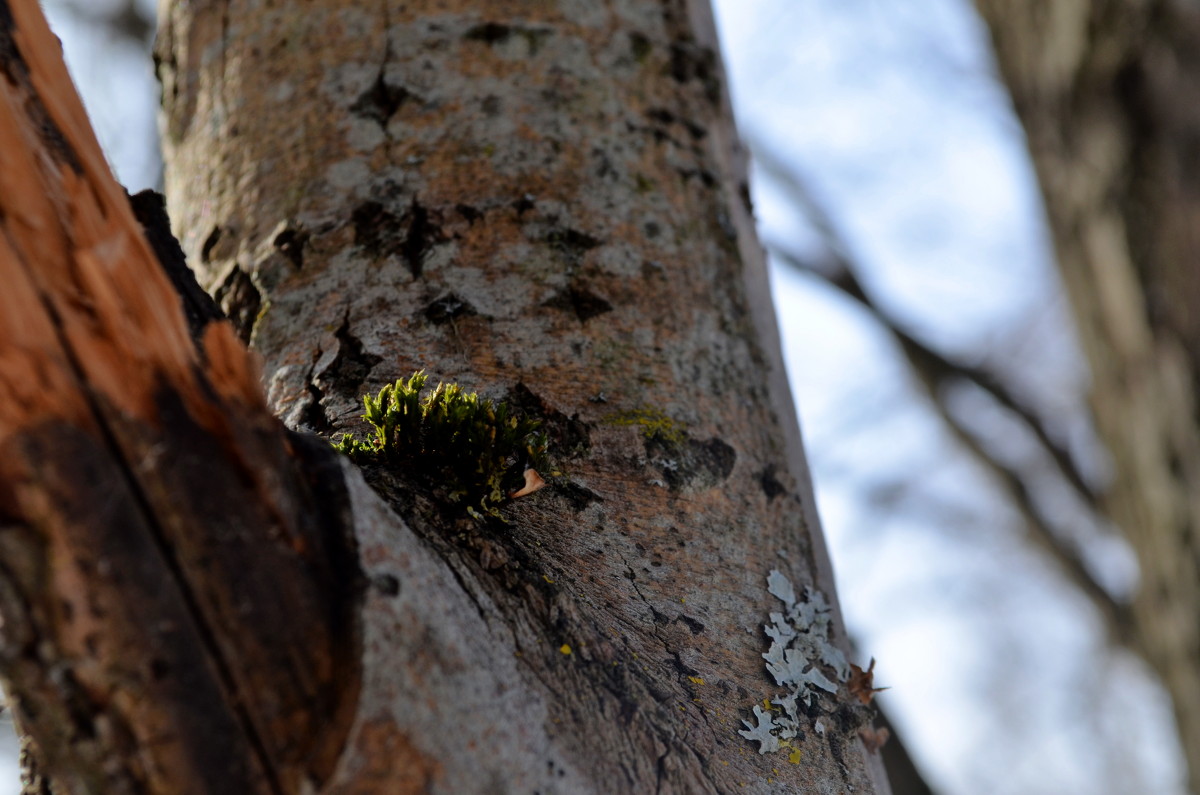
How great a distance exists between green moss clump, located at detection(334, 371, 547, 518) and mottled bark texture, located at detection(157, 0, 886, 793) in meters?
0.04

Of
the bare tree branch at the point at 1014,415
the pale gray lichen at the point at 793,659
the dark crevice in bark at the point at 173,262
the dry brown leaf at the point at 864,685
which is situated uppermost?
the dark crevice in bark at the point at 173,262

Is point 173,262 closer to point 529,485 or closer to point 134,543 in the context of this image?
point 134,543

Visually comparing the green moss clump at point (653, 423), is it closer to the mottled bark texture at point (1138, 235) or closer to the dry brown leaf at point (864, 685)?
the dry brown leaf at point (864, 685)

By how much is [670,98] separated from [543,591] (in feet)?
3.15

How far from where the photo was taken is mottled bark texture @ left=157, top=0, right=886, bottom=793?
84 cm

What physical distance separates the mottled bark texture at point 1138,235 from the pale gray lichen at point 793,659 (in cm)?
154

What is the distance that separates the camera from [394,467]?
107cm

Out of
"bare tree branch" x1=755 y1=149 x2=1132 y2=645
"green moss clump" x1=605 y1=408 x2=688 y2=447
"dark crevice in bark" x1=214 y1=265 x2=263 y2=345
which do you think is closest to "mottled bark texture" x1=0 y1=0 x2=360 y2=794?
"green moss clump" x1=605 y1=408 x2=688 y2=447

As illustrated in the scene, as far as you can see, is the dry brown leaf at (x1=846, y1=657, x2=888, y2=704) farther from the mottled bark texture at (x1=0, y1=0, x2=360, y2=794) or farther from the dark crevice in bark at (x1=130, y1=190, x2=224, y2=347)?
the dark crevice in bark at (x1=130, y1=190, x2=224, y2=347)

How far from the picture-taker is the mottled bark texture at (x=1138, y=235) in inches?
86.0

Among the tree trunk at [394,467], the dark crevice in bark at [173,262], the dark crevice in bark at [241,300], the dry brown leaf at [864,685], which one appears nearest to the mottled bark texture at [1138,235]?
the tree trunk at [394,467]

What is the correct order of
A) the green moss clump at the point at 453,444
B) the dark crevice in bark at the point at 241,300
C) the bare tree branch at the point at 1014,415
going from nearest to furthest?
the green moss clump at the point at 453,444, the dark crevice in bark at the point at 241,300, the bare tree branch at the point at 1014,415

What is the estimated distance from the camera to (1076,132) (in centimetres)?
245

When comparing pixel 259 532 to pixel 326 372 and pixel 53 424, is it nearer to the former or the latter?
pixel 53 424
